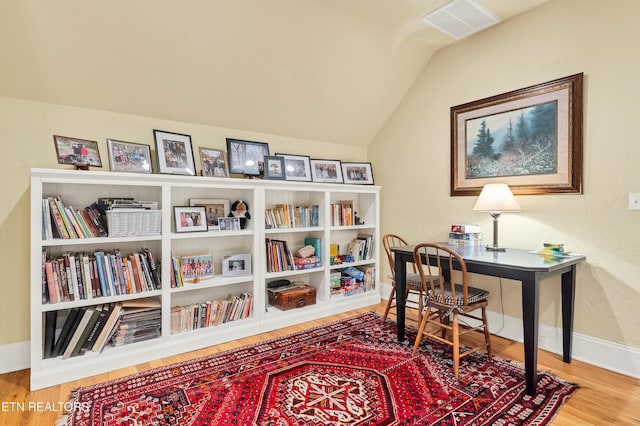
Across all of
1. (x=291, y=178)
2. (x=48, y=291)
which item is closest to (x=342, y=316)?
(x=291, y=178)

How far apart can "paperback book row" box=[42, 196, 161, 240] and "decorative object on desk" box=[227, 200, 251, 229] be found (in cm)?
65

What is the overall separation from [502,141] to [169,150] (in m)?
2.71

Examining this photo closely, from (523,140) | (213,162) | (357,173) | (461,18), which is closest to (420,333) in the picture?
(523,140)

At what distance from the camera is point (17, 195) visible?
2.23 m

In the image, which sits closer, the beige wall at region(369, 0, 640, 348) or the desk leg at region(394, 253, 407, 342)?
the beige wall at region(369, 0, 640, 348)

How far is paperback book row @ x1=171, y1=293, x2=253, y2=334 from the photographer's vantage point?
8.33 feet

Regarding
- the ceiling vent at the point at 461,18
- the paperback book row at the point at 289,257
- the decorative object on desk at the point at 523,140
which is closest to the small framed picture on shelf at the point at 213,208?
the paperback book row at the point at 289,257

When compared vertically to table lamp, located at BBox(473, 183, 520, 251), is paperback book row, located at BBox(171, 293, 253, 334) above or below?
below

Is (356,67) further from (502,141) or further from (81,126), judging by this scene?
(81,126)

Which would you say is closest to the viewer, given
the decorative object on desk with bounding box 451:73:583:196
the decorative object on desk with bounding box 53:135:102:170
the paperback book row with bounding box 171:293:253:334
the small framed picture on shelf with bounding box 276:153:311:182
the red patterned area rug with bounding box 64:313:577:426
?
the red patterned area rug with bounding box 64:313:577:426

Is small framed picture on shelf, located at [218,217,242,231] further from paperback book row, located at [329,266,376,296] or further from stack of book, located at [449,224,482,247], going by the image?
stack of book, located at [449,224,482,247]

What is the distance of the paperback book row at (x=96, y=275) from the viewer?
2.08 meters

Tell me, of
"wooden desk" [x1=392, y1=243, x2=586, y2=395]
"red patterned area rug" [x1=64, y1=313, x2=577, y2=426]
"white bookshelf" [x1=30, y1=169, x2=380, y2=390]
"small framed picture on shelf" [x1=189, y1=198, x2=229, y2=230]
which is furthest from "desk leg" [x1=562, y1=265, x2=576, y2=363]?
"small framed picture on shelf" [x1=189, y1=198, x2=229, y2=230]

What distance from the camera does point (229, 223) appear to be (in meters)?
2.82
